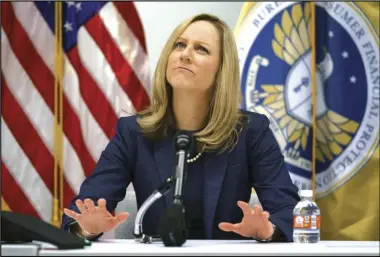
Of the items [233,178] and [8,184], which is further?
[8,184]

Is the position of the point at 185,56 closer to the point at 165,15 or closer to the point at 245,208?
the point at 245,208

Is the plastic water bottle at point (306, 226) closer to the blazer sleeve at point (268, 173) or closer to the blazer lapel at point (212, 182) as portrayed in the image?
the blazer sleeve at point (268, 173)

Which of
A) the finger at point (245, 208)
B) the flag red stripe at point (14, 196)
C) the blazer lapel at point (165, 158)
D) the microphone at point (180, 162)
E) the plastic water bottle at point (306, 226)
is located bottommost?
the flag red stripe at point (14, 196)

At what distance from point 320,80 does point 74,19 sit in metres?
1.36

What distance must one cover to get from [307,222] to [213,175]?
0.51 metres

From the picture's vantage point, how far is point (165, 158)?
237cm

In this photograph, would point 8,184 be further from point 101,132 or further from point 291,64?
point 291,64

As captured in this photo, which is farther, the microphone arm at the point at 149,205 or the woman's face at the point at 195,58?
the woman's face at the point at 195,58

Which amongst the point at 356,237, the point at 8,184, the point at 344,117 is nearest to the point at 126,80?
the point at 8,184

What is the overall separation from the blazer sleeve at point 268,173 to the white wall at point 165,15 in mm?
1749

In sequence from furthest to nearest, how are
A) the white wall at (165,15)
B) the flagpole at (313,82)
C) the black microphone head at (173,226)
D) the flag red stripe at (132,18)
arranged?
the white wall at (165,15) → the flag red stripe at (132,18) → the flagpole at (313,82) → the black microphone head at (173,226)

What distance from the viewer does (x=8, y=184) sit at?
3906 mm

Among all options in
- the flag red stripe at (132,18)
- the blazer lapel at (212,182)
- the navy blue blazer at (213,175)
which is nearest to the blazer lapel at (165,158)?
the navy blue blazer at (213,175)

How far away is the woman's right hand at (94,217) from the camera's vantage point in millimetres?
1881
